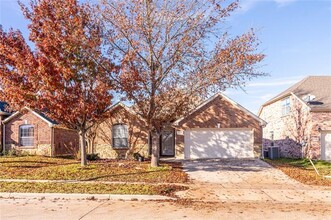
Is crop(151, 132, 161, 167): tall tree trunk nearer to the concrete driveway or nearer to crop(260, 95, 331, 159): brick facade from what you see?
the concrete driveway

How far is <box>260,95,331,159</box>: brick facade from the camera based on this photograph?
24.6 metres

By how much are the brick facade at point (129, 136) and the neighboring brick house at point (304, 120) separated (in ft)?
38.5

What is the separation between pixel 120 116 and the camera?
976 inches

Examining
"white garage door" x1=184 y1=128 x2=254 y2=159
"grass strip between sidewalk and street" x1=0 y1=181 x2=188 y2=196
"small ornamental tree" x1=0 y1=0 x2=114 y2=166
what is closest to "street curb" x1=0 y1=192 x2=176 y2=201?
"grass strip between sidewalk and street" x1=0 y1=181 x2=188 y2=196

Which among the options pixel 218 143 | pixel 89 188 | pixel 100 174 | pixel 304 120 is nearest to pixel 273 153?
pixel 304 120

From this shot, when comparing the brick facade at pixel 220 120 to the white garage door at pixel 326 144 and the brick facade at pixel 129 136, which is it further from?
the white garage door at pixel 326 144

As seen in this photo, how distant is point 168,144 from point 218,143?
447cm

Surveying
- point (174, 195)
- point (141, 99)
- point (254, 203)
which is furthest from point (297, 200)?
point (141, 99)

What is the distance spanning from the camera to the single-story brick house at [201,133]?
80.9 ft

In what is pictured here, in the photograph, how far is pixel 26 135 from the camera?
26.8 meters

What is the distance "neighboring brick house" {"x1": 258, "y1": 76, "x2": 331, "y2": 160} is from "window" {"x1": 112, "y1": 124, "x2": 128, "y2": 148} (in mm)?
13163

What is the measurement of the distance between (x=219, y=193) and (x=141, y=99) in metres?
7.41

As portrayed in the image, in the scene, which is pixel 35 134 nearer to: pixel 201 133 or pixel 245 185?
pixel 201 133

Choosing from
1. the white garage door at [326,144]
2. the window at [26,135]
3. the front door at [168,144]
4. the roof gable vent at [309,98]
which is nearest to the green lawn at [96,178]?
the window at [26,135]
